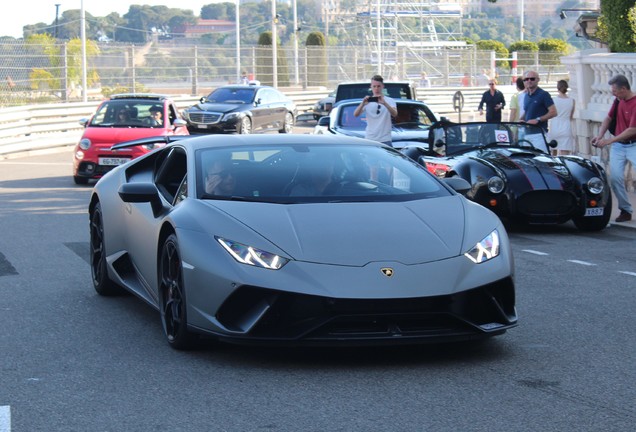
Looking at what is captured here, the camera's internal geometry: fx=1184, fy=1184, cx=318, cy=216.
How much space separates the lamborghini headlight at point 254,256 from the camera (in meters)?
6.04

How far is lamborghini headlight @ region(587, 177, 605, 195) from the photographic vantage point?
509 inches

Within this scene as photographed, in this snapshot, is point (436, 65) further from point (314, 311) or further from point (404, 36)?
point (404, 36)

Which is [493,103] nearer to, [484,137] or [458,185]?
[484,137]

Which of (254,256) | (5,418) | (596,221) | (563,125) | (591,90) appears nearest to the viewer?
(5,418)

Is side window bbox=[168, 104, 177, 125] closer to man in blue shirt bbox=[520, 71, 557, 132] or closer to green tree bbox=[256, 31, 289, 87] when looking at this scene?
man in blue shirt bbox=[520, 71, 557, 132]

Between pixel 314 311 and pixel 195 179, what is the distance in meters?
1.50

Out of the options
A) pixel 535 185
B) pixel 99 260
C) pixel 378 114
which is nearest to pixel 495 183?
pixel 535 185

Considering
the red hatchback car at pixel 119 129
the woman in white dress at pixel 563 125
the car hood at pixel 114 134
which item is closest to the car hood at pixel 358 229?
the woman in white dress at pixel 563 125

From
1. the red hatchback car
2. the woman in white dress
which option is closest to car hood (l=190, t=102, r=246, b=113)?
the red hatchback car

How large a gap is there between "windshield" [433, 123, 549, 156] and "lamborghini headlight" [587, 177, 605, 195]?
115 centimetres

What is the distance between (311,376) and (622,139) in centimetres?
842

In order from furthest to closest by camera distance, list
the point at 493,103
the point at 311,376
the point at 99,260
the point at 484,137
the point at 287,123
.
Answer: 1. the point at 287,123
2. the point at 493,103
3. the point at 484,137
4. the point at 99,260
5. the point at 311,376

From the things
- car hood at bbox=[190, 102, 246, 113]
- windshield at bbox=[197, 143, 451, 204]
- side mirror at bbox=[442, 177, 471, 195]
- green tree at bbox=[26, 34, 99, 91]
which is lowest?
side mirror at bbox=[442, 177, 471, 195]

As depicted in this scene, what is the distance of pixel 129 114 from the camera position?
825 inches
